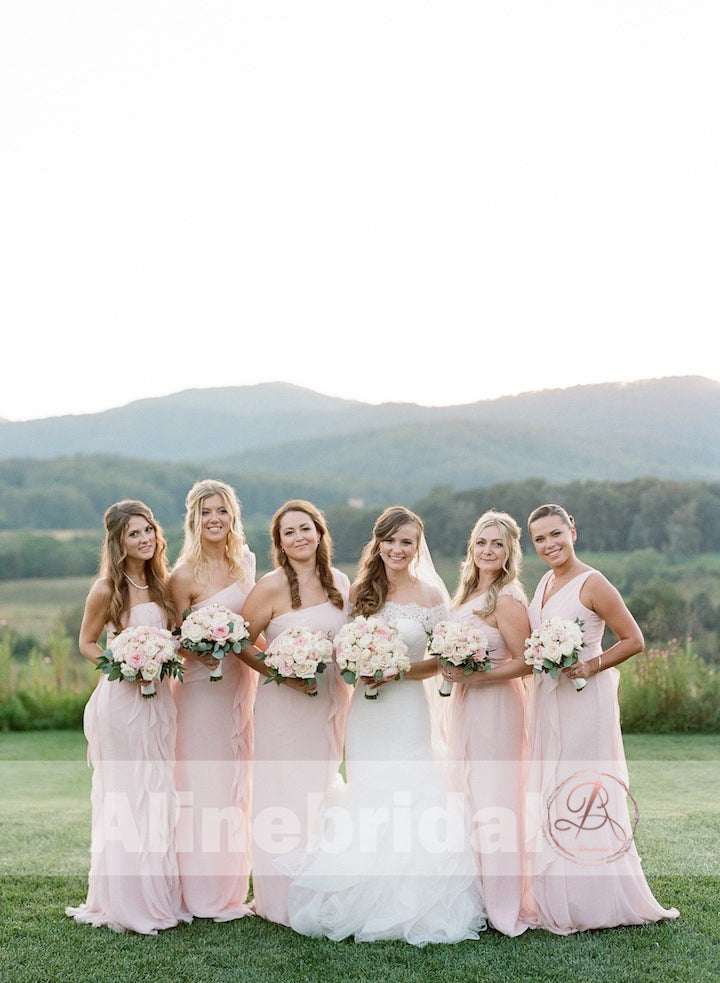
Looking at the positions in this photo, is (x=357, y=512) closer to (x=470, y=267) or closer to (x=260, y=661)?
(x=470, y=267)

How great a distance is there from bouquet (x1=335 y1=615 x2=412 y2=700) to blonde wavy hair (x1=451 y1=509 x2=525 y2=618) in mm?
599

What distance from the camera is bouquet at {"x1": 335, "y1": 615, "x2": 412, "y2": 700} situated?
5418 millimetres

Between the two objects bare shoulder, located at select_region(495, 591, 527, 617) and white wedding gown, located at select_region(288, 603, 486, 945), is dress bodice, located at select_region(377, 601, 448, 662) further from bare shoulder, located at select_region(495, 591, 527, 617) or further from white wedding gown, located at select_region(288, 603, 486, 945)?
bare shoulder, located at select_region(495, 591, 527, 617)

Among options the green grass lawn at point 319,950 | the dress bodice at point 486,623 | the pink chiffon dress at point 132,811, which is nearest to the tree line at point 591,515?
the green grass lawn at point 319,950

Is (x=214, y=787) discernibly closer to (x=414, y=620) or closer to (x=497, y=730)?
(x=414, y=620)

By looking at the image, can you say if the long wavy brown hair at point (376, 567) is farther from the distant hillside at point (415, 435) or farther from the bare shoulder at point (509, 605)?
the distant hillside at point (415, 435)

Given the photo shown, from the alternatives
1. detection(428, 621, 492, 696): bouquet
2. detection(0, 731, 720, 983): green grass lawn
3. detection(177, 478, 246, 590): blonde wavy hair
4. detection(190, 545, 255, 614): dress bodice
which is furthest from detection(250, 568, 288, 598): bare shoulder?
detection(0, 731, 720, 983): green grass lawn

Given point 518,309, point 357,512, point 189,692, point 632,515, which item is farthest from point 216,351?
point 189,692

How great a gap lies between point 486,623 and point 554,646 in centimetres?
62

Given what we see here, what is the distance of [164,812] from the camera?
18.9 ft

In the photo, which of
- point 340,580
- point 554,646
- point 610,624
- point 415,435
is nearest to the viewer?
point 554,646

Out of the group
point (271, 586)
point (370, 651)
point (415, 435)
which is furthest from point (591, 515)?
point (415, 435)

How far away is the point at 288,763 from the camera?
19.2ft

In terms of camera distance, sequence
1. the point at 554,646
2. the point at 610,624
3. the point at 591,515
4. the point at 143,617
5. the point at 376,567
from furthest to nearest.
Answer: the point at 591,515
the point at 376,567
the point at 143,617
the point at 610,624
the point at 554,646
